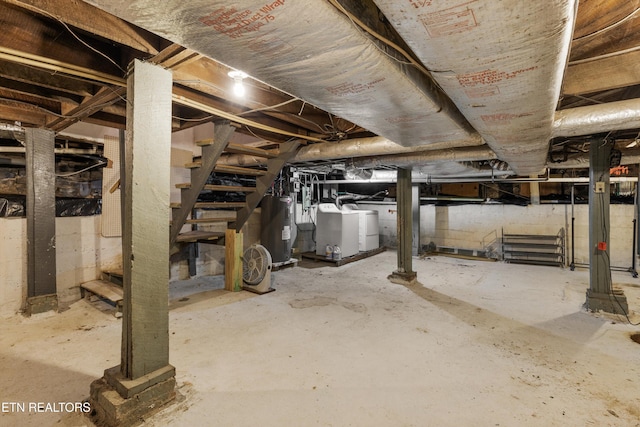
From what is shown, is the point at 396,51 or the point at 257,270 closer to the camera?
the point at 396,51

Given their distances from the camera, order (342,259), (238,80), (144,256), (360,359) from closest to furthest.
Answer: (144,256)
(238,80)
(360,359)
(342,259)

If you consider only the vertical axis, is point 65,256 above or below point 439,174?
below

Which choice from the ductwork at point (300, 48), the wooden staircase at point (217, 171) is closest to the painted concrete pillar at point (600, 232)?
the ductwork at point (300, 48)

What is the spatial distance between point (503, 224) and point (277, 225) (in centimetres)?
463

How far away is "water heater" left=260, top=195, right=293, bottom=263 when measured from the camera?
193 inches

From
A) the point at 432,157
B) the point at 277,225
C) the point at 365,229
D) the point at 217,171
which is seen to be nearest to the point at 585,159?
the point at 432,157

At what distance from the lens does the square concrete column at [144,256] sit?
1.52 metres

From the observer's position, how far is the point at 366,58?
3.81 ft

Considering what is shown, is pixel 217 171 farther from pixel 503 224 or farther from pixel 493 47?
pixel 503 224

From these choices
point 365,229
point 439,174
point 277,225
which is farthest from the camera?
point 365,229

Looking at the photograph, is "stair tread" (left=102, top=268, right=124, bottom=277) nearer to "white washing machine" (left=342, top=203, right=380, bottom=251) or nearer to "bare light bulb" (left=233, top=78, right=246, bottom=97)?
"bare light bulb" (left=233, top=78, right=246, bottom=97)

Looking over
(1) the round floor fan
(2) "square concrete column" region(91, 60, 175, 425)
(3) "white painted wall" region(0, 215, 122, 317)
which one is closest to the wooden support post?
(1) the round floor fan

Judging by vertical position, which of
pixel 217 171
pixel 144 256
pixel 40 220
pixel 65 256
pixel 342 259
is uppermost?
pixel 217 171

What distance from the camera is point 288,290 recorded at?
3852 mm
